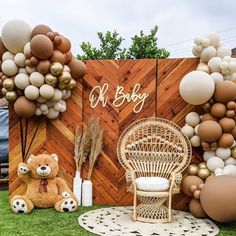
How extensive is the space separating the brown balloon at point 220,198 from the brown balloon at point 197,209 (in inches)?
10.5

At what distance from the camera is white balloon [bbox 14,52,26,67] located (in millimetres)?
4914

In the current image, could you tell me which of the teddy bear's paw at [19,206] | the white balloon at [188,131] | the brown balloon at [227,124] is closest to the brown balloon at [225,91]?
the brown balloon at [227,124]

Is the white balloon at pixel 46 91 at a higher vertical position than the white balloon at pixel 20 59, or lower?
lower

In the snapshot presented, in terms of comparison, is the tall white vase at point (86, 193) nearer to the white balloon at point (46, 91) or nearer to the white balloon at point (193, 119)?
the white balloon at point (46, 91)

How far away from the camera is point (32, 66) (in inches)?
192

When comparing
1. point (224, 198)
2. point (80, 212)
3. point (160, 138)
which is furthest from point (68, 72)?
point (224, 198)

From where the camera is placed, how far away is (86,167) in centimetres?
553

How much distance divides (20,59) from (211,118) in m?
2.66

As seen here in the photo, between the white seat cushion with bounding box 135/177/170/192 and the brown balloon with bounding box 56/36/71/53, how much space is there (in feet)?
6.66

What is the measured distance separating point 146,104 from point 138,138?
0.54m

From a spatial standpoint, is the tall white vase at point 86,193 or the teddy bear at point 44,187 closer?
the teddy bear at point 44,187

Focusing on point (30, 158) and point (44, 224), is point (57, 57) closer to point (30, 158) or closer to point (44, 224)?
point (30, 158)

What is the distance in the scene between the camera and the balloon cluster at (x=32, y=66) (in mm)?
4820

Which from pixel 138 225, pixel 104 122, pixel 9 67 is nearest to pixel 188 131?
pixel 104 122
